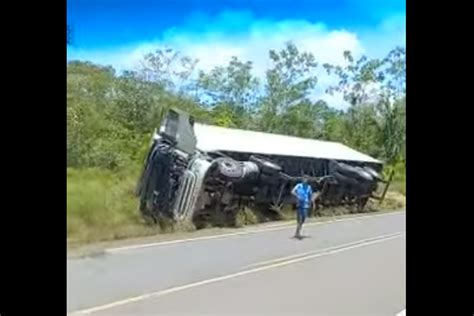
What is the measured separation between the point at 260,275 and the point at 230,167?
2.22 meters

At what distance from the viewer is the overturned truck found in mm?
5078

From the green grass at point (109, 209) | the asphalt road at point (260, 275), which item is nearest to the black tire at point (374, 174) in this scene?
the green grass at point (109, 209)

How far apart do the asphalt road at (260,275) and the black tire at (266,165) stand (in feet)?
1.81

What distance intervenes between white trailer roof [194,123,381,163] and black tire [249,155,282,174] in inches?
5.5

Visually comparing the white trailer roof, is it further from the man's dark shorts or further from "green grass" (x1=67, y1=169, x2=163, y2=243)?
"green grass" (x1=67, y1=169, x2=163, y2=243)

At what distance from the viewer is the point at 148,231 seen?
582cm

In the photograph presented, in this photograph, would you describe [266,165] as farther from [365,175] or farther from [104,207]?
[365,175]

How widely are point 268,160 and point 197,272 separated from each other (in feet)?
5.84

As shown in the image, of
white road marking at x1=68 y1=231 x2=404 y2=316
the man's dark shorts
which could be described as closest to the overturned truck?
the man's dark shorts
